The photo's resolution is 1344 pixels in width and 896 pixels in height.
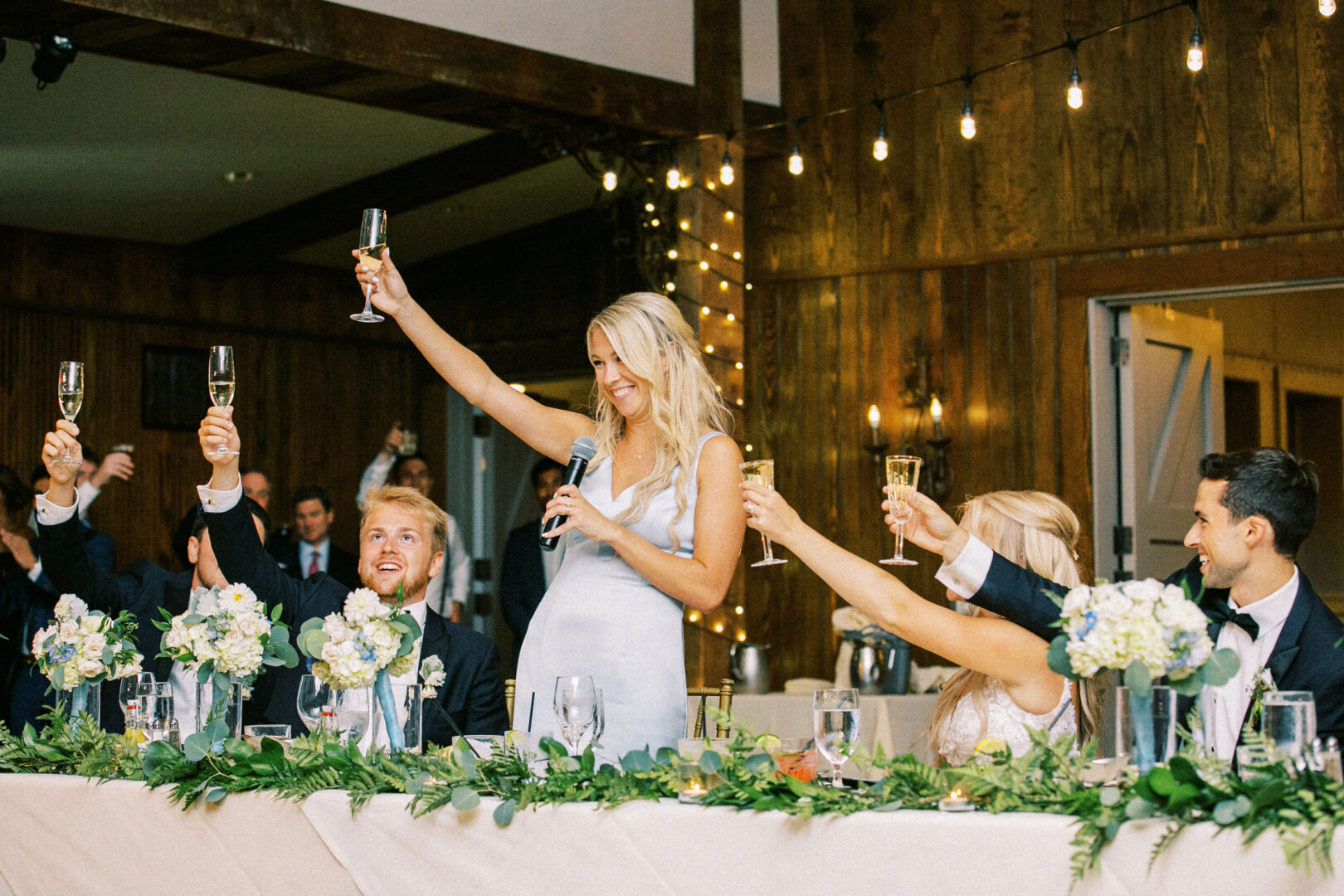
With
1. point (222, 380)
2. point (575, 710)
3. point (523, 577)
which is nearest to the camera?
point (575, 710)

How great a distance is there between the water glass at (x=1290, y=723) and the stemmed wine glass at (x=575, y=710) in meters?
0.87

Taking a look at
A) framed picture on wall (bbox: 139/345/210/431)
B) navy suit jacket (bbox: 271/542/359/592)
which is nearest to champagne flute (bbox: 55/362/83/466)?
navy suit jacket (bbox: 271/542/359/592)

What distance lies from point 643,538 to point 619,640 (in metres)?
0.19

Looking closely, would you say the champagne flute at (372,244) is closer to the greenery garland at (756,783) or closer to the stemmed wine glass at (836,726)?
the greenery garland at (756,783)

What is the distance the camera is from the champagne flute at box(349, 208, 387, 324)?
254cm

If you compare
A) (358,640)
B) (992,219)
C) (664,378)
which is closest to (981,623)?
(664,378)

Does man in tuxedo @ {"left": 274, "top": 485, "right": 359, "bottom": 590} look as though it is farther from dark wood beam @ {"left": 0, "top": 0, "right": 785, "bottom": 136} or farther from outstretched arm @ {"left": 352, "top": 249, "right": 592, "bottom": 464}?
outstretched arm @ {"left": 352, "top": 249, "right": 592, "bottom": 464}

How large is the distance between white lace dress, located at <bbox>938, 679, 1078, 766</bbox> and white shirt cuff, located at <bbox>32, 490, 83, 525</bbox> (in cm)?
179

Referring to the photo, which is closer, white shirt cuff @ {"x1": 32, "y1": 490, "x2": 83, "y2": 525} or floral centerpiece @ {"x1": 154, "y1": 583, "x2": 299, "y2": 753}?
floral centerpiece @ {"x1": 154, "y1": 583, "x2": 299, "y2": 753}

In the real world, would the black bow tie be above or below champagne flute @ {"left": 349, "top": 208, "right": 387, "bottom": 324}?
below

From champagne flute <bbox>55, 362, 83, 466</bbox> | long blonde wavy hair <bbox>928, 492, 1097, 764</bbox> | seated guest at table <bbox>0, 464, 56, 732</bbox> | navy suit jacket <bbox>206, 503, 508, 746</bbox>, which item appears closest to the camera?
long blonde wavy hair <bbox>928, 492, 1097, 764</bbox>

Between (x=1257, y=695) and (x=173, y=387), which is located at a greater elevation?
(x=173, y=387)

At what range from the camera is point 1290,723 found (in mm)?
1612

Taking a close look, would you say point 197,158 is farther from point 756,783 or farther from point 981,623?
point 756,783
